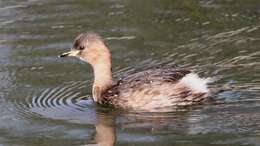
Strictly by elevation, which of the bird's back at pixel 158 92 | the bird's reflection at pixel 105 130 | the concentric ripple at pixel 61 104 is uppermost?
the bird's back at pixel 158 92

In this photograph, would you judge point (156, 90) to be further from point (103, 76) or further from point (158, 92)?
point (103, 76)

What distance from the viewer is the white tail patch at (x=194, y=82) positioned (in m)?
10.9

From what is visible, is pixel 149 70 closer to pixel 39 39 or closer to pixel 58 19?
pixel 39 39

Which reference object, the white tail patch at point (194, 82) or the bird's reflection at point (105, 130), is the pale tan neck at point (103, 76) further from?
the white tail patch at point (194, 82)

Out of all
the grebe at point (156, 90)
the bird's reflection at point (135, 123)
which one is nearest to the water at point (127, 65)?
the bird's reflection at point (135, 123)

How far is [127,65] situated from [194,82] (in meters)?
1.47

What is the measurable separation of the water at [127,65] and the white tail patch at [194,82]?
0.19 meters

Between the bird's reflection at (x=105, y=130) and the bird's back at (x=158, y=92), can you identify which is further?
the bird's back at (x=158, y=92)

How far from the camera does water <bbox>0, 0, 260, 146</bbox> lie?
9.77m

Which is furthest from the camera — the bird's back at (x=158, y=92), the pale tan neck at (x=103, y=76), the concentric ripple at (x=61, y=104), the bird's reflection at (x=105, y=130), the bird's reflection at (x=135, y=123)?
the pale tan neck at (x=103, y=76)

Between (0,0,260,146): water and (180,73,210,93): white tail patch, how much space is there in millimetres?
186

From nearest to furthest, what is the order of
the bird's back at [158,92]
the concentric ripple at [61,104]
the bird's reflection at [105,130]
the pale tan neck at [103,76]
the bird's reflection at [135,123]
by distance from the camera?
the bird's reflection at [105,130]
the bird's reflection at [135,123]
the concentric ripple at [61,104]
the bird's back at [158,92]
the pale tan neck at [103,76]

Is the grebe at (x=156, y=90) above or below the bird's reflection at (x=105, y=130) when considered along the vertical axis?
above

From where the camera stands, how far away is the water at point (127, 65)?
32.1ft
